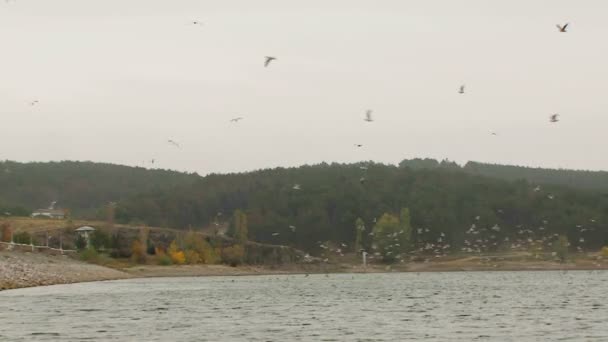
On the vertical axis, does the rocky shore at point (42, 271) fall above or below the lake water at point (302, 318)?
above

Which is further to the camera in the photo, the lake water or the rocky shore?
the rocky shore

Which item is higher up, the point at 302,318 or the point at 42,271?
the point at 42,271

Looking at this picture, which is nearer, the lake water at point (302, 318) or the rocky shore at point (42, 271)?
the lake water at point (302, 318)

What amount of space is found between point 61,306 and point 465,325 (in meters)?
33.6

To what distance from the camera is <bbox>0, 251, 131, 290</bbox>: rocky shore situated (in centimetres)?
12288

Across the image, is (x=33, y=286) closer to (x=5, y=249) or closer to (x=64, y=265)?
(x=5, y=249)

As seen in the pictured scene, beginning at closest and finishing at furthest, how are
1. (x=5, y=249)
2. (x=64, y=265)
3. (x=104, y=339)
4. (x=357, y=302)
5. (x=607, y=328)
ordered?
(x=104, y=339), (x=607, y=328), (x=357, y=302), (x=5, y=249), (x=64, y=265)

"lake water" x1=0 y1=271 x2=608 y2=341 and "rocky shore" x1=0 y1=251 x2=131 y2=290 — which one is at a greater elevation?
"rocky shore" x1=0 y1=251 x2=131 y2=290

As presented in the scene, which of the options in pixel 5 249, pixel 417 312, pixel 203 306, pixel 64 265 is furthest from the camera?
pixel 64 265

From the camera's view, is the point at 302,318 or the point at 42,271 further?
the point at 42,271

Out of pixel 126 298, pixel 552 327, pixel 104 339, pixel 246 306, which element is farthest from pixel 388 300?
pixel 104 339

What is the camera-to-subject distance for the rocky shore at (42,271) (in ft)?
403

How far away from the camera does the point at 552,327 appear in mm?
60719

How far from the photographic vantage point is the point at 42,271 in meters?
143
